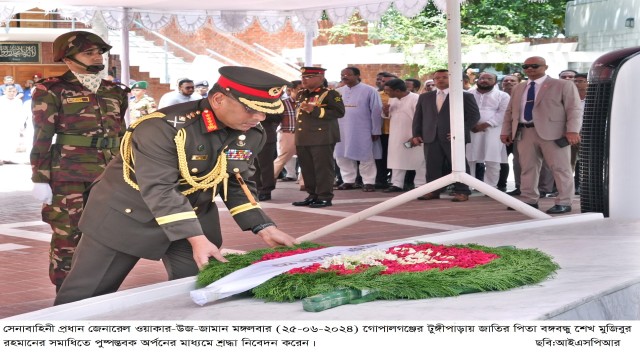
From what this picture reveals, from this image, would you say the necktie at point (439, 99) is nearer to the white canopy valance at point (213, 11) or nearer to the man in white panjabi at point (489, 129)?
the man in white panjabi at point (489, 129)

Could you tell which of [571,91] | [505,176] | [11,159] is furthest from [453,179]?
[11,159]

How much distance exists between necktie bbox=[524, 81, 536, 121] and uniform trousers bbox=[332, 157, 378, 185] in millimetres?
3555

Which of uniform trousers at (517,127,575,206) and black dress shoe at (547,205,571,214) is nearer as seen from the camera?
black dress shoe at (547,205,571,214)

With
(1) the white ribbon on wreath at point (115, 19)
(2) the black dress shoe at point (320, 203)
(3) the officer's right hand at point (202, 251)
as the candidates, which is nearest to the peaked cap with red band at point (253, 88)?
(3) the officer's right hand at point (202, 251)

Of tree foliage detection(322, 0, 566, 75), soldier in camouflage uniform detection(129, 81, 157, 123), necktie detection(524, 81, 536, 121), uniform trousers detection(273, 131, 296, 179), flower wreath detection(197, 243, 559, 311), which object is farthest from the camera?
tree foliage detection(322, 0, 566, 75)

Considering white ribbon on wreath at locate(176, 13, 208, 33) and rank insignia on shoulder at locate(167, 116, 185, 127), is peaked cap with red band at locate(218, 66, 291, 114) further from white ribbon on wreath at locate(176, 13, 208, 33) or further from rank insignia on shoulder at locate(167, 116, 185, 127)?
white ribbon on wreath at locate(176, 13, 208, 33)

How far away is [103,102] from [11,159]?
15.0m

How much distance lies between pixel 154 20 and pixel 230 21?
100cm

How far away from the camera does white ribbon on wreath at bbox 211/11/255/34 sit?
12.9 metres

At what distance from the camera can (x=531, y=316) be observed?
2.77 metres

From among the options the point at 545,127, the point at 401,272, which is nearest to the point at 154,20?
the point at 545,127

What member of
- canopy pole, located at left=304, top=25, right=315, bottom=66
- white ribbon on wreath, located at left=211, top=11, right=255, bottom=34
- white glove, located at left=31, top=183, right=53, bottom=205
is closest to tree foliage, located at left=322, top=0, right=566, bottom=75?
canopy pole, located at left=304, top=25, right=315, bottom=66

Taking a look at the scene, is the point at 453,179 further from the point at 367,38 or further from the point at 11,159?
the point at 367,38

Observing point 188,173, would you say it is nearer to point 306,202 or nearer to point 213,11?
point 306,202
